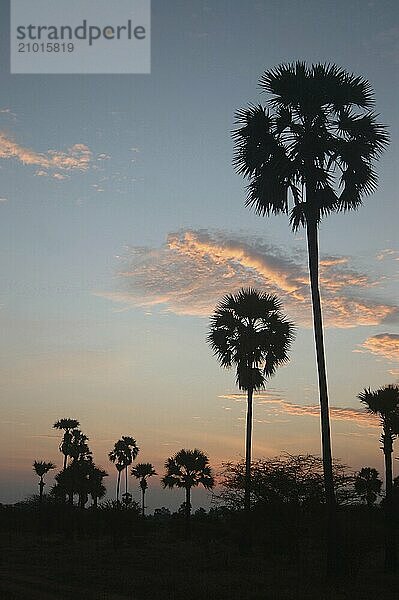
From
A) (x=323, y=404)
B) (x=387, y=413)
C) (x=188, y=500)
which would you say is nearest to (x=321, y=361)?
(x=323, y=404)

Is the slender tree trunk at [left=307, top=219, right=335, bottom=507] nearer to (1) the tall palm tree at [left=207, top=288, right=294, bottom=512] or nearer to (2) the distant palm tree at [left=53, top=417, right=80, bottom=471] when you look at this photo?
(1) the tall palm tree at [left=207, top=288, right=294, bottom=512]

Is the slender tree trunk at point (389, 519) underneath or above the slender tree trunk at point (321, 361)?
underneath

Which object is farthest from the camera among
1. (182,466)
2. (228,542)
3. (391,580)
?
(182,466)

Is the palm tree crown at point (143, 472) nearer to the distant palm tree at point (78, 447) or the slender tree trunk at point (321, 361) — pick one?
the distant palm tree at point (78, 447)

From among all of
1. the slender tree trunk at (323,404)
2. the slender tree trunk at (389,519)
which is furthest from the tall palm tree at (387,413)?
the slender tree trunk at (323,404)

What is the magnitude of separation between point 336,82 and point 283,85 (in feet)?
6.28

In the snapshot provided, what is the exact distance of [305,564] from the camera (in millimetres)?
27609

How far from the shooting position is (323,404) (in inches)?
860

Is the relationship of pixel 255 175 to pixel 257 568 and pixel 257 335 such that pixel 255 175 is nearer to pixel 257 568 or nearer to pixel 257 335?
pixel 257 335

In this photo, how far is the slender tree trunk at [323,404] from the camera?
68.7 feet

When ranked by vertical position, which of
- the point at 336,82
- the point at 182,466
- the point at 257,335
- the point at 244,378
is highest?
the point at 336,82

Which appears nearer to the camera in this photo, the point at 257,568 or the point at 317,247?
the point at 317,247

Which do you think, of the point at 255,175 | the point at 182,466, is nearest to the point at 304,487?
the point at 255,175

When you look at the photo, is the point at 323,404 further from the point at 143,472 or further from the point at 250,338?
the point at 143,472
